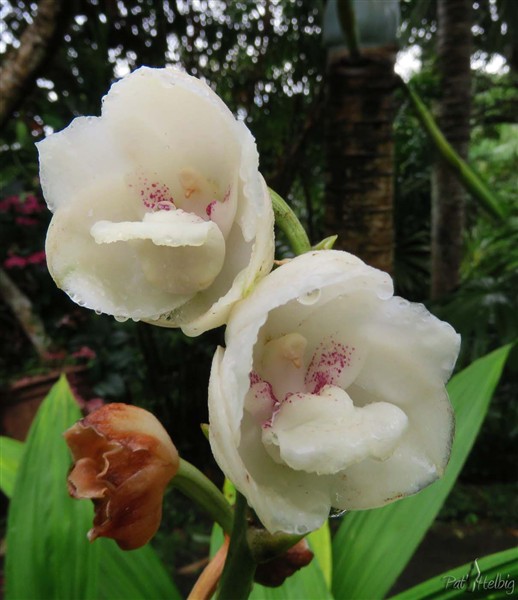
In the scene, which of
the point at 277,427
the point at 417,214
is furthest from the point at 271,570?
the point at 417,214

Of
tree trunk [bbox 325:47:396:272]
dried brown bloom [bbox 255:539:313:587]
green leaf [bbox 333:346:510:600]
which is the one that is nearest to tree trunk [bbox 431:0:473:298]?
tree trunk [bbox 325:47:396:272]

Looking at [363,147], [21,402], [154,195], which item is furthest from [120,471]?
[21,402]

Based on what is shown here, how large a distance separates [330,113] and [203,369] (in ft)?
4.57

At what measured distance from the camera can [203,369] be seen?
2.35m

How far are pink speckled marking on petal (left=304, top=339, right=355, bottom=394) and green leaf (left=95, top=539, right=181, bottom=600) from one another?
494 mm

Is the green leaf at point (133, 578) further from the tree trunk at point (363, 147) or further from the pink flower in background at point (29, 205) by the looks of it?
the pink flower in background at point (29, 205)

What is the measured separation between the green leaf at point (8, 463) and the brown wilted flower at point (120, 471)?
0.49 m

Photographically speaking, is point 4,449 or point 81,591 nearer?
point 81,591

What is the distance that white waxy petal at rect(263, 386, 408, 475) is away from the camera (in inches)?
11.1

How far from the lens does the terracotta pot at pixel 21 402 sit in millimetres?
1995

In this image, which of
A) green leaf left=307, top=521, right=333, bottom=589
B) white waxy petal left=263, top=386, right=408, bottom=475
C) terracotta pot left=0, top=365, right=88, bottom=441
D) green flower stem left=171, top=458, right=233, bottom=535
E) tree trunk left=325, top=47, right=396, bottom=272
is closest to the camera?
white waxy petal left=263, top=386, right=408, bottom=475

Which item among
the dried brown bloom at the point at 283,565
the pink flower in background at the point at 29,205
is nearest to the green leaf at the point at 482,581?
the dried brown bloom at the point at 283,565

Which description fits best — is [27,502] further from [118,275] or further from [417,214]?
[417,214]

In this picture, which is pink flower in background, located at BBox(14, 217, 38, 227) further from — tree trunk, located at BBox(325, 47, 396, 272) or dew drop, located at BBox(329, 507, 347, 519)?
dew drop, located at BBox(329, 507, 347, 519)
